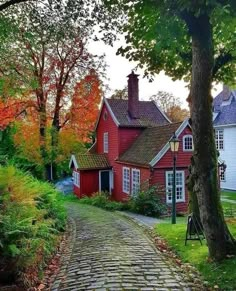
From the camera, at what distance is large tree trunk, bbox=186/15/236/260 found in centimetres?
727

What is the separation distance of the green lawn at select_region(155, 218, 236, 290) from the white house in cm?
1954

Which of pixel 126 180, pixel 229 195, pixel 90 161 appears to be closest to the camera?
pixel 126 180

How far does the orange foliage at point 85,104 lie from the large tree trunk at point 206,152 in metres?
18.6

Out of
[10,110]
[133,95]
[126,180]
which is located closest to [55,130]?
[10,110]

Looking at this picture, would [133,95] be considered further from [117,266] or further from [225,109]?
[117,266]

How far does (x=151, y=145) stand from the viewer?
912 inches

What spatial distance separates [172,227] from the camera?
1159cm

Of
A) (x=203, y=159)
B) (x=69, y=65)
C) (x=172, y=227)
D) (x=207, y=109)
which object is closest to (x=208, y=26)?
(x=207, y=109)

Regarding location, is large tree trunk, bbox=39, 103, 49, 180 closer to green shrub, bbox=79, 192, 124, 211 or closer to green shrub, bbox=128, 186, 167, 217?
green shrub, bbox=79, 192, 124, 211

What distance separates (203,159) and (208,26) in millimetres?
2840

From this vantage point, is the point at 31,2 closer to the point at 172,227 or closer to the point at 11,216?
the point at 11,216

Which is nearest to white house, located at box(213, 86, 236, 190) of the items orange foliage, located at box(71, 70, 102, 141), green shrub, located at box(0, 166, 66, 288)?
orange foliage, located at box(71, 70, 102, 141)

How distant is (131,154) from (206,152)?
1731 cm

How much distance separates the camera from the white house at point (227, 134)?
2911 centimetres
